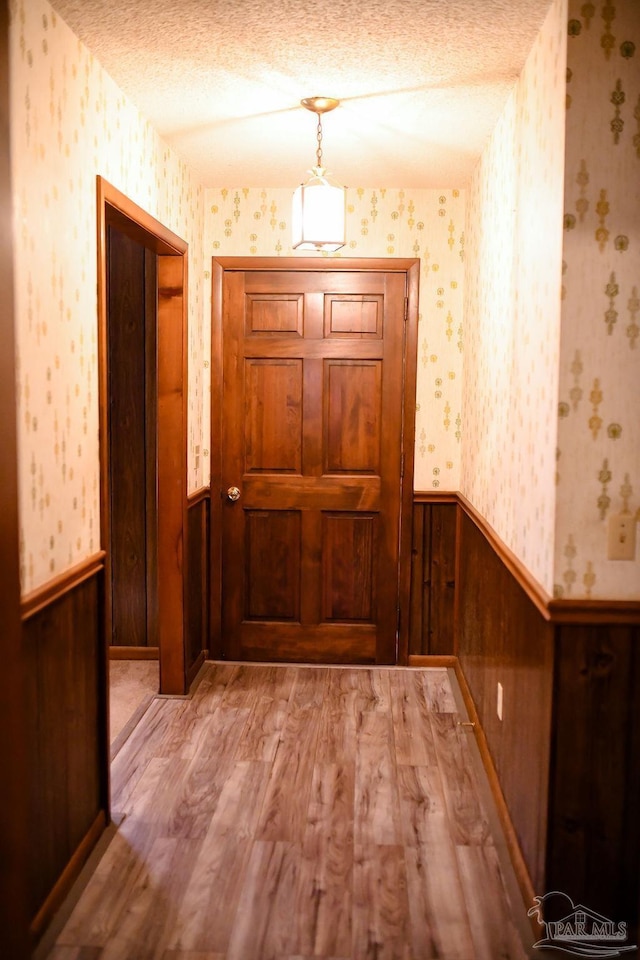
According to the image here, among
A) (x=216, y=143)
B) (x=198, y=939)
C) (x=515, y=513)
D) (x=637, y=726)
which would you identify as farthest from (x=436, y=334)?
(x=198, y=939)

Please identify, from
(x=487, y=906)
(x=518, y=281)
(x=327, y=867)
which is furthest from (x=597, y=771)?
(x=518, y=281)

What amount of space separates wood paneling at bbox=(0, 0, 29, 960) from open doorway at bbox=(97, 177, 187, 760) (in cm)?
148

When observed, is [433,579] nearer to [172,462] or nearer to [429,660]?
[429,660]

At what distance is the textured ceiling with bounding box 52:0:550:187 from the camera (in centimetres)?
228

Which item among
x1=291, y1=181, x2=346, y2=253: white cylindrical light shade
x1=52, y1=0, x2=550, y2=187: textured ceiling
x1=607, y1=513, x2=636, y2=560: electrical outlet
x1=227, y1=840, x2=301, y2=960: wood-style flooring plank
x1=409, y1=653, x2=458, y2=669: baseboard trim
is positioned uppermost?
x1=52, y1=0, x2=550, y2=187: textured ceiling

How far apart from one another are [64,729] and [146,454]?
2.11m

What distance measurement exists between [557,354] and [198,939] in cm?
174

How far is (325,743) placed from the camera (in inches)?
135

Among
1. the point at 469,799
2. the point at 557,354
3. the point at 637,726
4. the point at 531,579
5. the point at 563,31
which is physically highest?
the point at 563,31

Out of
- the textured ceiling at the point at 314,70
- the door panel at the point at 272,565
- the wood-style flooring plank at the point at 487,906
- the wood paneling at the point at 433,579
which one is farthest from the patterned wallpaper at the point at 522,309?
the door panel at the point at 272,565

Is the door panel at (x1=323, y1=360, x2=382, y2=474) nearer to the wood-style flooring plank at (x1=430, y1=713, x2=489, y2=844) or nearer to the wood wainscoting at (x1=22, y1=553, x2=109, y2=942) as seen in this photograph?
the wood-style flooring plank at (x1=430, y1=713, x2=489, y2=844)

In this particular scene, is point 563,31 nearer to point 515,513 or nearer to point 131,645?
point 515,513

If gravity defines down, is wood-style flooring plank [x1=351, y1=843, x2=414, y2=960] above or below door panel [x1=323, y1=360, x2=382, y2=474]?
below

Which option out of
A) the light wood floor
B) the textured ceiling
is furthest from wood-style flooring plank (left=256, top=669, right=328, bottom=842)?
the textured ceiling
